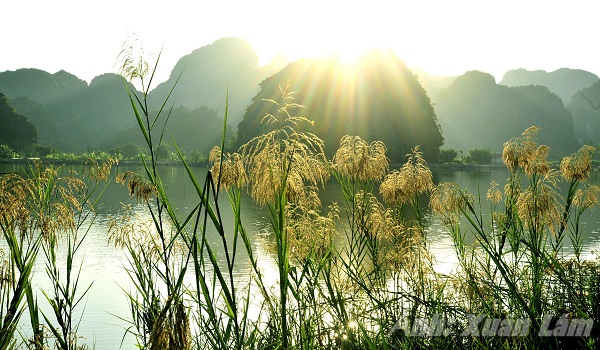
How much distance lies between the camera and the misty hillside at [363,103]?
7156cm

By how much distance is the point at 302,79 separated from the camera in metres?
88.6

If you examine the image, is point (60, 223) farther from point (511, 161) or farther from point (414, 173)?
point (511, 161)

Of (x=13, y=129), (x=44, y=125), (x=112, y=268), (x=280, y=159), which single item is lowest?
(x=112, y=268)

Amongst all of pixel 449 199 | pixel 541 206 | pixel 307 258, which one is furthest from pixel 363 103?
pixel 307 258

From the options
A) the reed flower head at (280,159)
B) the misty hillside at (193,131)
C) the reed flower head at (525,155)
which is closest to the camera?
the reed flower head at (280,159)

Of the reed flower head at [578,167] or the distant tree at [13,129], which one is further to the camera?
the distant tree at [13,129]

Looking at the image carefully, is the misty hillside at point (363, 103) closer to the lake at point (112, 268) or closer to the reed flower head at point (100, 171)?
the lake at point (112, 268)

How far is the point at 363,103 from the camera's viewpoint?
255 feet

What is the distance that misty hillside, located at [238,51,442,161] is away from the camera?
71562mm

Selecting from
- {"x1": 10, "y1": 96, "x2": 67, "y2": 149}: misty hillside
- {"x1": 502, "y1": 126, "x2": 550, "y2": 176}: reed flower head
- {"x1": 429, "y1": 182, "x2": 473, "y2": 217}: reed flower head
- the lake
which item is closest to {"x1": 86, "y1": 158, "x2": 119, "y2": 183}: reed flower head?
the lake

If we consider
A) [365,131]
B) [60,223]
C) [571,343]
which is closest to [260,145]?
[60,223]

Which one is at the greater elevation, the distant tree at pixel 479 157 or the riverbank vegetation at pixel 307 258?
the riverbank vegetation at pixel 307 258

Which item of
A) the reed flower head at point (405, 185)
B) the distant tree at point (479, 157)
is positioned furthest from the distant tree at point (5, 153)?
the reed flower head at point (405, 185)

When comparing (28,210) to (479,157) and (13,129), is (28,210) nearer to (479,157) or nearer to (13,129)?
(479,157)
